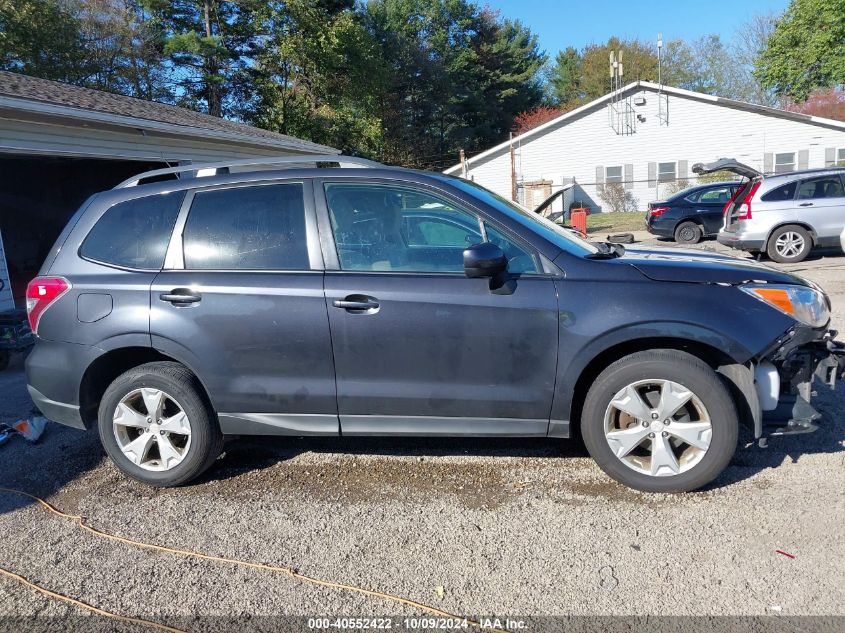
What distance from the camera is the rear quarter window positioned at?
12.6ft

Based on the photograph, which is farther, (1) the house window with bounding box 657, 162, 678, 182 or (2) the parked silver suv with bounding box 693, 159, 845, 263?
(1) the house window with bounding box 657, 162, 678, 182

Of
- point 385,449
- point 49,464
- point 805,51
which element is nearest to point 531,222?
point 385,449

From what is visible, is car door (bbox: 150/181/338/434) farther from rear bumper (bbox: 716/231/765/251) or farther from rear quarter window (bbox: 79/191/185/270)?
rear bumper (bbox: 716/231/765/251)

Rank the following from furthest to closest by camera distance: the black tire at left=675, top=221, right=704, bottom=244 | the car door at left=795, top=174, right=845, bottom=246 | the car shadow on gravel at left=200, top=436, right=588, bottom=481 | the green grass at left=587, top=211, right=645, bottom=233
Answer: the green grass at left=587, top=211, right=645, bottom=233 → the black tire at left=675, top=221, right=704, bottom=244 → the car door at left=795, top=174, right=845, bottom=246 → the car shadow on gravel at left=200, top=436, right=588, bottom=481

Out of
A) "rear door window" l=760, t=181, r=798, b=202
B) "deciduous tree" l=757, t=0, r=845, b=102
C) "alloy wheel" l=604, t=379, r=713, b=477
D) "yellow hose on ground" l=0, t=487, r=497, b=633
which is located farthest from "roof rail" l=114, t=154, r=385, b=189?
"deciduous tree" l=757, t=0, r=845, b=102

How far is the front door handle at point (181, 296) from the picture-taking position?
3641mm

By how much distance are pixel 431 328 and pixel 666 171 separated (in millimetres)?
31436

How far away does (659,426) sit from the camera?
333 cm

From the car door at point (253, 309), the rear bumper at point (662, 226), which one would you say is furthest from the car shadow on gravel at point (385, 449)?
the rear bumper at point (662, 226)

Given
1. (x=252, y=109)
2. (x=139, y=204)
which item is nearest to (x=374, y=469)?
(x=139, y=204)

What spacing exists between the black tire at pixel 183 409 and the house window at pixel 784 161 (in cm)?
3245

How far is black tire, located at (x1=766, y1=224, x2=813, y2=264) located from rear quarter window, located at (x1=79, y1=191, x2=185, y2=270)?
10813 millimetres

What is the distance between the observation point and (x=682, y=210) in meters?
15.9

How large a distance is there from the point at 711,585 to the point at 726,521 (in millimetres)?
559
